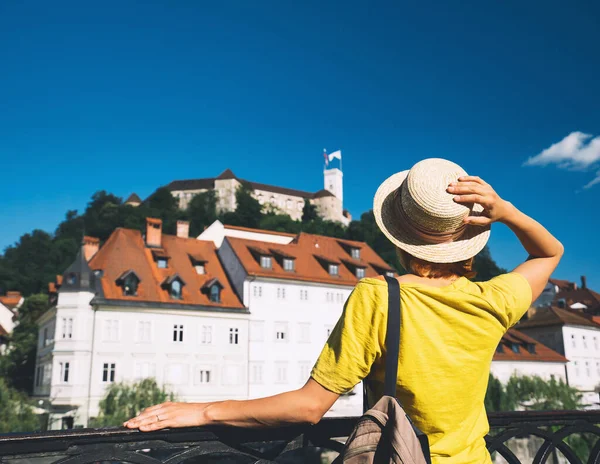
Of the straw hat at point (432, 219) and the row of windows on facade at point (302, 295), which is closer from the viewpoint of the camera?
the straw hat at point (432, 219)

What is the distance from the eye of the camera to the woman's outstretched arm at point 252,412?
1.76m

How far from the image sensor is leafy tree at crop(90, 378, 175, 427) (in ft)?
87.1

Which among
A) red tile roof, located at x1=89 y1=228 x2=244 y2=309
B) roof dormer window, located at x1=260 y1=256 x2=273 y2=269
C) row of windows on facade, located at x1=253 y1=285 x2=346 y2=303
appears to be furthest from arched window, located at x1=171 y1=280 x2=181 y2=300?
roof dormer window, located at x1=260 y1=256 x2=273 y2=269

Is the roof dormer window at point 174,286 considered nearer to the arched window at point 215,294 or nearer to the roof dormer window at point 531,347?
the arched window at point 215,294

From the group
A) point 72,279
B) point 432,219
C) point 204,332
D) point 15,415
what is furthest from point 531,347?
point 432,219

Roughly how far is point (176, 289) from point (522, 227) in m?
30.6

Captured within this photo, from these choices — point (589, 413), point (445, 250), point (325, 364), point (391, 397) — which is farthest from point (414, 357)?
point (589, 413)

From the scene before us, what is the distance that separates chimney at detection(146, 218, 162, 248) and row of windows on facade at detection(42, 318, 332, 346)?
6.02 metres

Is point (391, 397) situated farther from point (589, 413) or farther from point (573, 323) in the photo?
point (573, 323)

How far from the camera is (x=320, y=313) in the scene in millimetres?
35188

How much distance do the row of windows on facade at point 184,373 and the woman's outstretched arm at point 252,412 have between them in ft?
94.6

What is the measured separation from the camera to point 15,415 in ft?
85.9

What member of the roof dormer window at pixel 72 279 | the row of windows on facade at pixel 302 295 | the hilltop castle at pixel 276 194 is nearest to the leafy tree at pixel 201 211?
the hilltop castle at pixel 276 194

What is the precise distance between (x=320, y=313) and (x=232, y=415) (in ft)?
110
